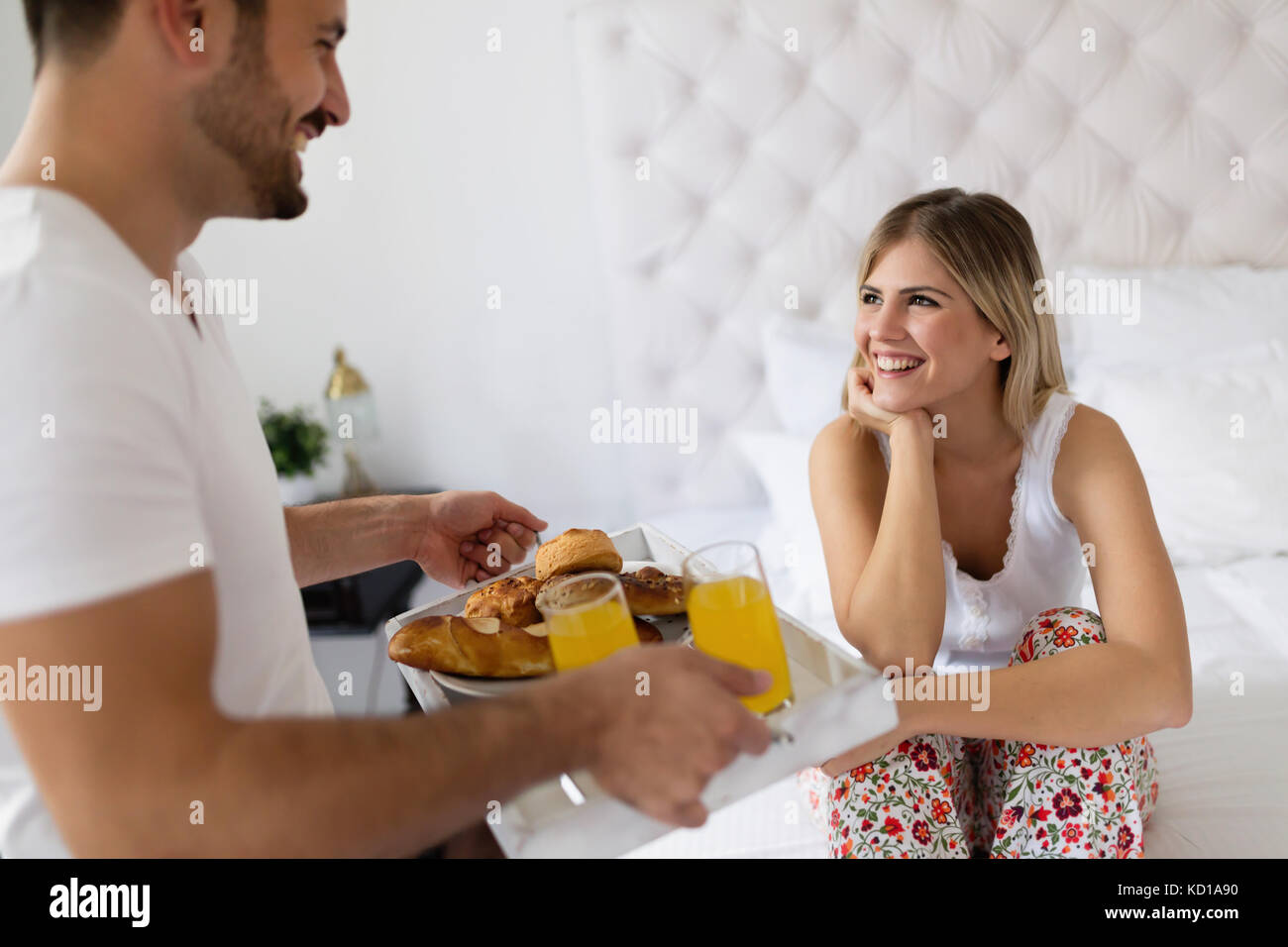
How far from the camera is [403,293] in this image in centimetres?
236

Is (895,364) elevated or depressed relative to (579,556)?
elevated

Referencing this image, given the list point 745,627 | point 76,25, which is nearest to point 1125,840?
point 745,627

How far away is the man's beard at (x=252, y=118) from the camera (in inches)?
30.5

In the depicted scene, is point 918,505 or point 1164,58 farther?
point 1164,58

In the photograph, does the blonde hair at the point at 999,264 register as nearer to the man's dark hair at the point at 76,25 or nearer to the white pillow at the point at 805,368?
the white pillow at the point at 805,368

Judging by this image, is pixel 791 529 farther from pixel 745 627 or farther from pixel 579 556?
pixel 745 627

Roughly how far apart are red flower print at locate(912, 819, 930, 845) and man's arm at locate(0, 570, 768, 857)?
0.55 meters

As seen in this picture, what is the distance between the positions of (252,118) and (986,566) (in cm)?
125

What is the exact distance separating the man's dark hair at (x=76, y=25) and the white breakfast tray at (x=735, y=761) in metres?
0.61

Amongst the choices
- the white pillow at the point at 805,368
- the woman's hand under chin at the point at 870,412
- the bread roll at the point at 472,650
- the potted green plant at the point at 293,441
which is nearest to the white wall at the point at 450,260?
the potted green plant at the point at 293,441

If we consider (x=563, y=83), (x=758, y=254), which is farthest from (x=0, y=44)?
(x=758, y=254)

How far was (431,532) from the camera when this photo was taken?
1226mm
